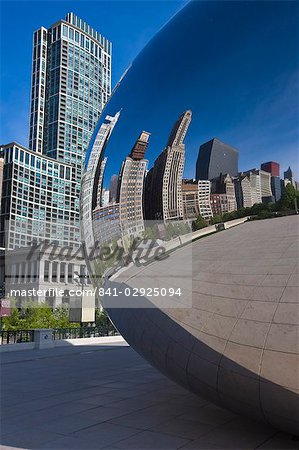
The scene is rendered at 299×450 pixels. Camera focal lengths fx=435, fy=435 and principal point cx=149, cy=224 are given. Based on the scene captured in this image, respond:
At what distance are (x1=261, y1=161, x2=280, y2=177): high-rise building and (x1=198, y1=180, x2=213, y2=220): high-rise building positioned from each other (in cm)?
46

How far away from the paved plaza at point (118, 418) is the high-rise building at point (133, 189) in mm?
2072

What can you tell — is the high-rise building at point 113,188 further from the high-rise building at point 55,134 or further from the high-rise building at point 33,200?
the high-rise building at point 55,134

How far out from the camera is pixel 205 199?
345 cm

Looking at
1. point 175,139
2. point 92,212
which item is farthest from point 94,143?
point 175,139

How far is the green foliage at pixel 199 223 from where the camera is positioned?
348 cm

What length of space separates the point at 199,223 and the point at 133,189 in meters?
0.80

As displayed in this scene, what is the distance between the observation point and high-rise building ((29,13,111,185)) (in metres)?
128

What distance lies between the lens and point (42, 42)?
138 meters

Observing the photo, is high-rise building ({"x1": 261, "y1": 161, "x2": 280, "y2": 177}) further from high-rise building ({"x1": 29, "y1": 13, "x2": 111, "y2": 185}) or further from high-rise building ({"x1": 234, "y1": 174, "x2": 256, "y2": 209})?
high-rise building ({"x1": 29, "y1": 13, "x2": 111, "y2": 185})

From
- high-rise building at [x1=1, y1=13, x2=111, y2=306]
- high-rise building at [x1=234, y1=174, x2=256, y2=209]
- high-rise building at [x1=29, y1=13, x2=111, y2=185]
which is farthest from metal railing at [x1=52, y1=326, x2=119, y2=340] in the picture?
high-rise building at [x1=29, y1=13, x2=111, y2=185]

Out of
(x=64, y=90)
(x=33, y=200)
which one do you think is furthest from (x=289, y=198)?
(x=64, y=90)

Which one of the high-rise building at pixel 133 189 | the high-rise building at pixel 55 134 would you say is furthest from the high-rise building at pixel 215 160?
the high-rise building at pixel 55 134

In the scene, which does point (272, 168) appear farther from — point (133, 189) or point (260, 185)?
point (133, 189)

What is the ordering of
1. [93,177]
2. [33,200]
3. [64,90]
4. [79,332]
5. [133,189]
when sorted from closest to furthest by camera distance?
[133,189]
[93,177]
[79,332]
[33,200]
[64,90]
